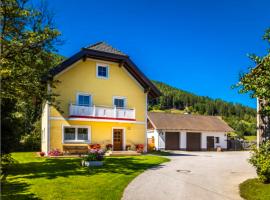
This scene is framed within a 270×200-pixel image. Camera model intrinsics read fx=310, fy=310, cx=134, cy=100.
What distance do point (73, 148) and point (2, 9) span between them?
13924mm

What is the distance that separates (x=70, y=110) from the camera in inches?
1047

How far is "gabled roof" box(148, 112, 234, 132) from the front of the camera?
131 ft

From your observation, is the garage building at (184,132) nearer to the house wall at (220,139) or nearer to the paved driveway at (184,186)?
the house wall at (220,139)

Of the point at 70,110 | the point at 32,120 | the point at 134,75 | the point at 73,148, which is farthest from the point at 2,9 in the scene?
the point at 32,120

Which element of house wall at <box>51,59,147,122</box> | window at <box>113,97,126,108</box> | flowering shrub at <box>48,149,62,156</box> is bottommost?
flowering shrub at <box>48,149,62,156</box>

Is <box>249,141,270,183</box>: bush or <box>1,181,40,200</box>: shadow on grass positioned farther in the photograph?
<box>249,141,270,183</box>: bush

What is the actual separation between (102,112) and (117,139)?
3216 mm

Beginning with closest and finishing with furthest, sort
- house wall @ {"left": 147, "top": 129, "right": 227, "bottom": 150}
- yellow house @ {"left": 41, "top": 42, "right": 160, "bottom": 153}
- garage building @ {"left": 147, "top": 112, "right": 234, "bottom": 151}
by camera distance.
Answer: yellow house @ {"left": 41, "top": 42, "right": 160, "bottom": 153} < house wall @ {"left": 147, "top": 129, "right": 227, "bottom": 150} < garage building @ {"left": 147, "top": 112, "right": 234, "bottom": 151}

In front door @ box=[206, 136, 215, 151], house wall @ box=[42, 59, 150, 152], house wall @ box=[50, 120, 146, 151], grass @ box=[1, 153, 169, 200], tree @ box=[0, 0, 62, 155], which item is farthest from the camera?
front door @ box=[206, 136, 215, 151]

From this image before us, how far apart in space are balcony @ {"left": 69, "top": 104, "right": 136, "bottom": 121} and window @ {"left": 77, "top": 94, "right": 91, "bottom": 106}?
0.82 meters

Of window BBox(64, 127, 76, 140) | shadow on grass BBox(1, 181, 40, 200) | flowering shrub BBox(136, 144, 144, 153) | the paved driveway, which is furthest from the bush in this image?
window BBox(64, 127, 76, 140)

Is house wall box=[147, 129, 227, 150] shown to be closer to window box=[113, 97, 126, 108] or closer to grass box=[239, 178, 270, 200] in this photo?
window box=[113, 97, 126, 108]

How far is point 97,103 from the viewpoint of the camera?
2859 centimetres

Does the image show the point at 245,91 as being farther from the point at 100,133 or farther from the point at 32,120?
A: the point at 32,120
